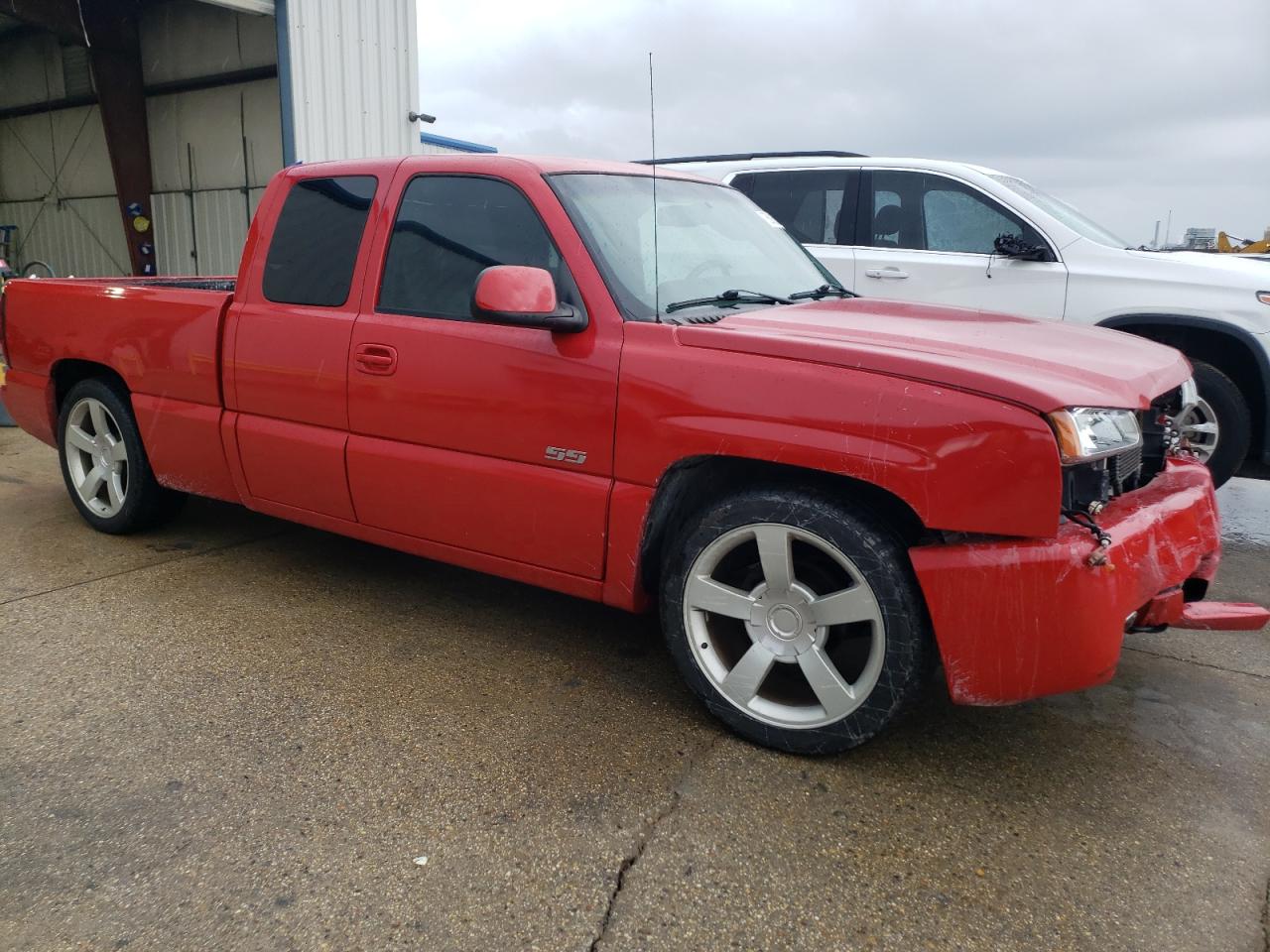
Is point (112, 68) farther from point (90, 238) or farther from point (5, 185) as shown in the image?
point (5, 185)

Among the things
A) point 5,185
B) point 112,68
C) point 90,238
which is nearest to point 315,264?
point 112,68

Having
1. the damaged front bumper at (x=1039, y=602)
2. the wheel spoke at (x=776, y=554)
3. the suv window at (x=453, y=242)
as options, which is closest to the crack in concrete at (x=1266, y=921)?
the damaged front bumper at (x=1039, y=602)

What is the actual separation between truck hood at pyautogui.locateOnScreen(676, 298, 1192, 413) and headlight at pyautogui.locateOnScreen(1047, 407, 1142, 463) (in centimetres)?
3

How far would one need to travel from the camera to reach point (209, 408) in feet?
13.6

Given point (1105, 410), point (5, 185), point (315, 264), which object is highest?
point (5, 185)

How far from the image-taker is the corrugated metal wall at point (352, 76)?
33.9 feet

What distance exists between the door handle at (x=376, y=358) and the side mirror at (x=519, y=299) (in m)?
0.60

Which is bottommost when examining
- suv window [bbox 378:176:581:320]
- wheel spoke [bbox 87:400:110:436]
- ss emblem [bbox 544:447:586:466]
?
wheel spoke [bbox 87:400:110:436]

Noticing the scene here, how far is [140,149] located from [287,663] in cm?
1267

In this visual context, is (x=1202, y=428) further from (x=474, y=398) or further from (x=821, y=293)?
(x=474, y=398)

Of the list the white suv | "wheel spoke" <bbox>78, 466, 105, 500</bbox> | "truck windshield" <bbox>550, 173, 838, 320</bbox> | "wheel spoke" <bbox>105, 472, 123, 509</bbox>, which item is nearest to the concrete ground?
"wheel spoke" <bbox>105, 472, 123, 509</bbox>

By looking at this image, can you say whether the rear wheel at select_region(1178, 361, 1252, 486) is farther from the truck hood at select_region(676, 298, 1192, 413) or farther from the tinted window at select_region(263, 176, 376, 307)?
the tinted window at select_region(263, 176, 376, 307)

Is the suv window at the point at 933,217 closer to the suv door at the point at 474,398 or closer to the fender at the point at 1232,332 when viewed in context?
the fender at the point at 1232,332

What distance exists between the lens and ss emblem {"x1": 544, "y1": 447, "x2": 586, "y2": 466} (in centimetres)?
311
